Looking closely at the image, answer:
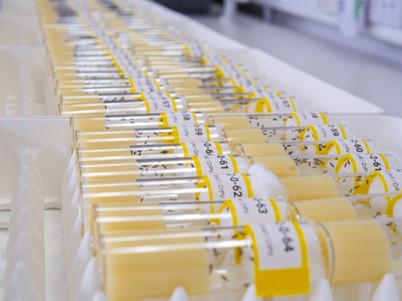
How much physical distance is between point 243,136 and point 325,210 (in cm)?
31

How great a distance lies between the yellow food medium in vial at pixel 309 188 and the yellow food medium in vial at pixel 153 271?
0.75 ft

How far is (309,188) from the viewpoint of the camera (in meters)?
0.84

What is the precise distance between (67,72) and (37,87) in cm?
50

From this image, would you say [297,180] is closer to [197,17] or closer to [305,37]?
[305,37]

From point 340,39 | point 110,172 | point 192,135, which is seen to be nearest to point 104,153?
point 110,172

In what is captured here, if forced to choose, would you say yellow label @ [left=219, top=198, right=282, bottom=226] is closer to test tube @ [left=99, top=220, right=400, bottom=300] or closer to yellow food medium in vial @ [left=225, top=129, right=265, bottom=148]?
test tube @ [left=99, top=220, right=400, bottom=300]

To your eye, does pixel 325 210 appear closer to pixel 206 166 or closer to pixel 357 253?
pixel 357 253

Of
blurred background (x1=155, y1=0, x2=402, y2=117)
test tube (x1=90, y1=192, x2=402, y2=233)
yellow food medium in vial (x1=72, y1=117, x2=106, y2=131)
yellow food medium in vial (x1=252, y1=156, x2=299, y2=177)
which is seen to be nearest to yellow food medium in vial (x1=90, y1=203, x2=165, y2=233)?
test tube (x1=90, y1=192, x2=402, y2=233)

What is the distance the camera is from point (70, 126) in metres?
1.11

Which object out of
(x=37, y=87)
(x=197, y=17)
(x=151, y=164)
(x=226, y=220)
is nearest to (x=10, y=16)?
(x=37, y=87)

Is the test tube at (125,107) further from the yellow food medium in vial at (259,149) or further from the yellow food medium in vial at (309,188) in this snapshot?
the yellow food medium in vial at (309,188)

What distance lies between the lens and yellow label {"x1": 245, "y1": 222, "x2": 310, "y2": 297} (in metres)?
0.65

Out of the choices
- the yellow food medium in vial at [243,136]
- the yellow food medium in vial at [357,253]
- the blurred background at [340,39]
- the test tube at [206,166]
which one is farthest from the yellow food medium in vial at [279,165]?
the blurred background at [340,39]

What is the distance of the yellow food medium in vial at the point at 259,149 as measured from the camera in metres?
0.96
